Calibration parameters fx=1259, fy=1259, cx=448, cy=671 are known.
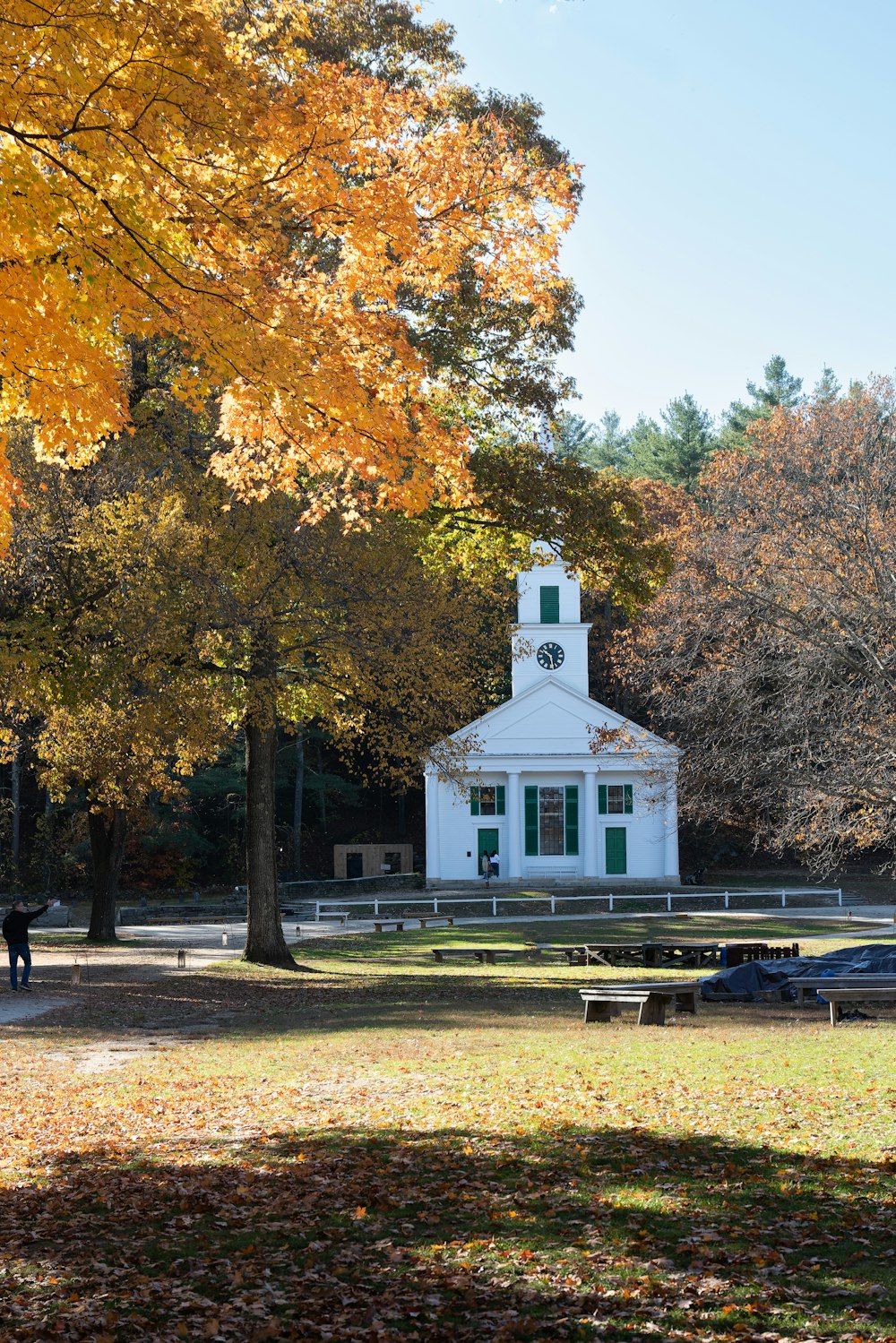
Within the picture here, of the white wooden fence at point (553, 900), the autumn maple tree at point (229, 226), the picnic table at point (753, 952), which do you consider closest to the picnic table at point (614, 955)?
the picnic table at point (753, 952)

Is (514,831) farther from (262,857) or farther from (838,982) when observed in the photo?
(838,982)

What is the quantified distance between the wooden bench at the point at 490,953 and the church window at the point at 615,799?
752 inches

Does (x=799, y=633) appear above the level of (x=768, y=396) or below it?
below

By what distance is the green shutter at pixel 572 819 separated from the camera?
44219mm

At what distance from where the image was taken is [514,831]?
144 feet

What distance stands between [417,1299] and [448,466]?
698cm

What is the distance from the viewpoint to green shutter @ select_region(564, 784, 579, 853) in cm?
4422

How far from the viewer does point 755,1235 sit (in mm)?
5656

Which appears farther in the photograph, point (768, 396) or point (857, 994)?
point (768, 396)

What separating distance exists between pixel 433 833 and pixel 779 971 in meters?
27.7

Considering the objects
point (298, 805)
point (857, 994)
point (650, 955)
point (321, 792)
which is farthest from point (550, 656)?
point (857, 994)

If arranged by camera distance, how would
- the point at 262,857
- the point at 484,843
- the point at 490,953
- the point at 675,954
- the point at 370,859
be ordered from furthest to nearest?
the point at 370,859 → the point at 484,843 → the point at 490,953 → the point at 675,954 → the point at 262,857

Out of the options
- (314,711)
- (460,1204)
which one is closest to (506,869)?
(314,711)

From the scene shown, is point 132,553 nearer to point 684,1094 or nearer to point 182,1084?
point 182,1084
